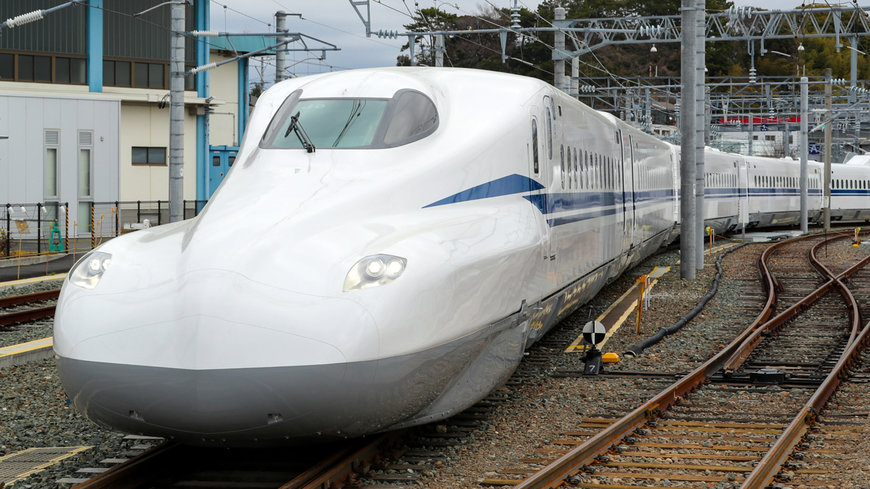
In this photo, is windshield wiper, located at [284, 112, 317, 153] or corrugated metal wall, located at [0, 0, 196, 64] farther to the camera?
corrugated metal wall, located at [0, 0, 196, 64]

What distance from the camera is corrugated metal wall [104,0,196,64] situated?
4091 cm

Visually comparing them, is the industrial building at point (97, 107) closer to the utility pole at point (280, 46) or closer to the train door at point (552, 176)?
the utility pole at point (280, 46)

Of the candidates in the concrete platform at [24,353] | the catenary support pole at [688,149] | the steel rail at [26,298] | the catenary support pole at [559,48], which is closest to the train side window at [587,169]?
the concrete platform at [24,353]

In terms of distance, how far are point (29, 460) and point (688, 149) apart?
17.2 meters

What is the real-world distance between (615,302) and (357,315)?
1257cm

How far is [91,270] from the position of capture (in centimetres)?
704

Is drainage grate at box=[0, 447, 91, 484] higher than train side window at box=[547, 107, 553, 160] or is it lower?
lower

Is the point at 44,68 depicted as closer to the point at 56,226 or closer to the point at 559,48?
the point at 56,226

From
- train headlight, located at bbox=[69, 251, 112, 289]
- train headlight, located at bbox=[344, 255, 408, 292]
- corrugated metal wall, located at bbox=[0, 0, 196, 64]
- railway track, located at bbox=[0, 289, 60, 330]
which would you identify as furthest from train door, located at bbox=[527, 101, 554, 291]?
corrugated metal wall, located at bbox=[0, 0, 196, 64]

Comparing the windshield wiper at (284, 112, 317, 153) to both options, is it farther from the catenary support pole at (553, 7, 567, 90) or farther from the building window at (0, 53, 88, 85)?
the building window at (0, 53, 88, 85)

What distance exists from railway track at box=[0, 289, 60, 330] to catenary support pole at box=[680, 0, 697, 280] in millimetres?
12053


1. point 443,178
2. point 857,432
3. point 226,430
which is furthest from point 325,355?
point 857,432

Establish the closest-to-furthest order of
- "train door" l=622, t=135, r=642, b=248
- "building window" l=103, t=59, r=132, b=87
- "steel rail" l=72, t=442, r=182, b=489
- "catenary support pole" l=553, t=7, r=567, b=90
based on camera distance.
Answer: "steel rail" l=72, t=442, r=182, b=489
"train door" l=622, t=135, r=642, b=248
"catenary support pole" l=553, t=7, r=567, b=90
"building window" l=103, t=59, r=132, b=87

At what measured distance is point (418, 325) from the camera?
6801 mm
